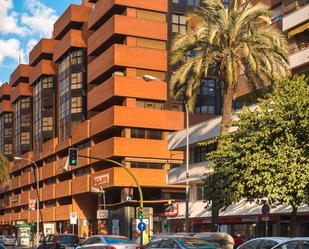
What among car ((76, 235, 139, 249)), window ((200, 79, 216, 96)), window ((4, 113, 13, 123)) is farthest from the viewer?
window ((4, 113, 13, 123))

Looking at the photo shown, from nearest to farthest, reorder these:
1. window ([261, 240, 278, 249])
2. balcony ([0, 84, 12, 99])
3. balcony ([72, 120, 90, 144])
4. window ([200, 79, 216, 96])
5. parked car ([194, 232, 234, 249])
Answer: window ([261, 240, 278, 249]), parked car ([194, 232, 234, 249]), window ([200, 79, 216, 96]), balcony ([72, 120, 90, 144]), balcony ([0, 84, 12, 99])

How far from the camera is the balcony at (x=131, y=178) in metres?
67.6

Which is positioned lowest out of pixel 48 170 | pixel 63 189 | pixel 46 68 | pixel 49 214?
pixel 49 214

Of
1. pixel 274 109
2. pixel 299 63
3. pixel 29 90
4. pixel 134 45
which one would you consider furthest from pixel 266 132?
pixel 29 90

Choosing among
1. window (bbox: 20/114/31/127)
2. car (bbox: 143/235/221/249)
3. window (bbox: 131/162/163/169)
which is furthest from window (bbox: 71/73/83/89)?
car (bbox: 143/235/221/249)

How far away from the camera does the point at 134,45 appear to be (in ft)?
231

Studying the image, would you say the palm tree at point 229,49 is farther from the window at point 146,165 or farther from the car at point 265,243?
the window at point 146,165

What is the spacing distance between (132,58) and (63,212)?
24.1m

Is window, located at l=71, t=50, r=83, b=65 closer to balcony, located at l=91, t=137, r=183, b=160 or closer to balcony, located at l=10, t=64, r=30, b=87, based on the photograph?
balcony, located at l=91, t=137, r=183, b=160

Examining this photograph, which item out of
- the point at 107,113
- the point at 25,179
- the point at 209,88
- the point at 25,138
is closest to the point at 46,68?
the point at 25,138

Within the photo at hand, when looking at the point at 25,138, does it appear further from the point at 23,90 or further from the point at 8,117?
the point at 8,117

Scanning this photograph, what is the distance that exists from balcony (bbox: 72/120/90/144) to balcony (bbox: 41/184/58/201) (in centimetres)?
1050

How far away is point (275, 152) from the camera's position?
24422mm

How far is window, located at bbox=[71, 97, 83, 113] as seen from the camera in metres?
82.0
